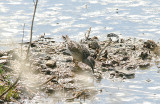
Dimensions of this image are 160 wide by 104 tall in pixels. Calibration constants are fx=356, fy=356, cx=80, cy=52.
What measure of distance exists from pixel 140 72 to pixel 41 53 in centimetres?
310

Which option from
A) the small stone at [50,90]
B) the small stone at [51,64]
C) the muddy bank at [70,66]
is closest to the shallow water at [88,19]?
the muddy bank at [70,66]

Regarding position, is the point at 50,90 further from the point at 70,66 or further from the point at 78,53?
the point at 78,53

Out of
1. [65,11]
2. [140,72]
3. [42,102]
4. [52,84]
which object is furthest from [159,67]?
[65,11]

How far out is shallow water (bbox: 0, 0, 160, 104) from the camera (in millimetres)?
12320

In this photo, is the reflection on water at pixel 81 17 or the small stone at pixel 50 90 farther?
the reflection on water at pixel 81 17

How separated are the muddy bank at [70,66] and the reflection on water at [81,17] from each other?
839 millimetres

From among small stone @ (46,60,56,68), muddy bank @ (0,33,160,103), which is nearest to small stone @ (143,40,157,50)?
muddy bank @ (0,33,160,103)

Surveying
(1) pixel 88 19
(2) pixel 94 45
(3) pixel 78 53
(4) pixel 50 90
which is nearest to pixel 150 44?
(2) pixel 94 45

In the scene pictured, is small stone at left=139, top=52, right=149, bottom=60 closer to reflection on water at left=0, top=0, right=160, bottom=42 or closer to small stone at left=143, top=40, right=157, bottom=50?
small stone at left=143, top=40, right=157, bottom=50

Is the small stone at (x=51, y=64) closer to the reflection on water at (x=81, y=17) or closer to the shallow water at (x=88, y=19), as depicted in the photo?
the shallow water at (x=88, y=19)

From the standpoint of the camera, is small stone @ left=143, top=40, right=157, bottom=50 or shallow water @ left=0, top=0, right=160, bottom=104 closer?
small stone @ left=143, top=40, right=157, bottom=50

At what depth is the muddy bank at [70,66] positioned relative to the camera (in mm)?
8118

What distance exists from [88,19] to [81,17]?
35 cm

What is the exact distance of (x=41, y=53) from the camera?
10797 millimetres
